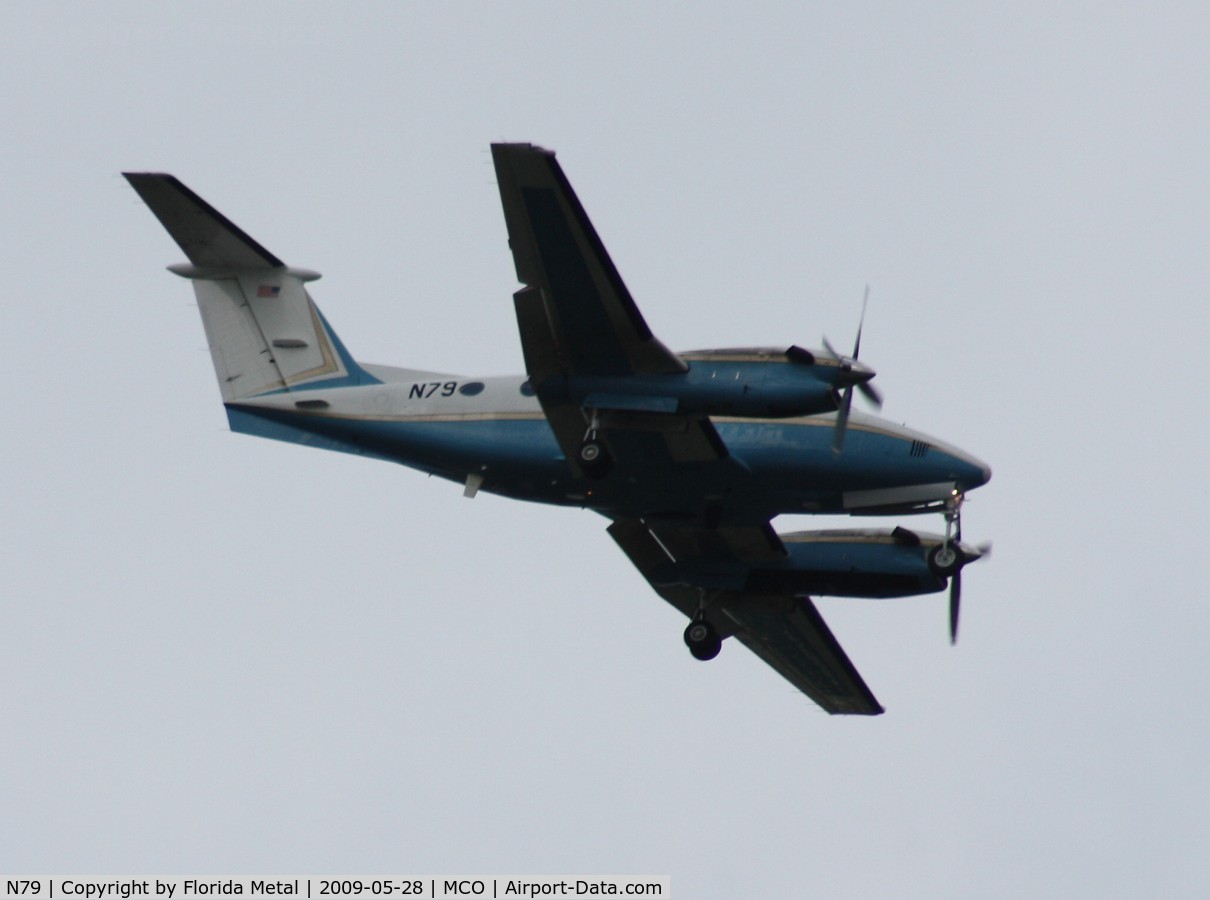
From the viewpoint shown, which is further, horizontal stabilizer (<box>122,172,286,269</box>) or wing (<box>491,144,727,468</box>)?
horizontal stabilizer (<box>122,172,286,269</box>)

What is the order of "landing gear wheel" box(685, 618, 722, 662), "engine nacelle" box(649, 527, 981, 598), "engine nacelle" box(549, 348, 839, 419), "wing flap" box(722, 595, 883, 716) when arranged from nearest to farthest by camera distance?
"engine nacelle" box(549, 348, 839, 419) → "engine nacelle" box(649, 527, 981, 598) → "landing gear wheel" box(685, 618, 722, 662) → "wing flap" box(722, 595, 883, 716)

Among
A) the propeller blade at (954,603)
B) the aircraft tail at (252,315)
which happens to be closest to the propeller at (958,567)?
the propeller blade at (954,603)

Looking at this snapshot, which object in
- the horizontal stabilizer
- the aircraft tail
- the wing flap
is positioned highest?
the horizontal stabilizer

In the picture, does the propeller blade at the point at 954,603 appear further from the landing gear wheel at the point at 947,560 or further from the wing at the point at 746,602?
the wing at the point at 746,602

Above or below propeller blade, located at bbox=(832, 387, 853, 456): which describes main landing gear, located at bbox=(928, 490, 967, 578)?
below

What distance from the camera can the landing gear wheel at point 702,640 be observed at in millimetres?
33844

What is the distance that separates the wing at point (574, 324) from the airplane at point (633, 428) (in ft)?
0.09

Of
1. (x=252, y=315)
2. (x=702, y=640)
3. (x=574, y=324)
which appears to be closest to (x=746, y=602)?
(x=702, y=640)

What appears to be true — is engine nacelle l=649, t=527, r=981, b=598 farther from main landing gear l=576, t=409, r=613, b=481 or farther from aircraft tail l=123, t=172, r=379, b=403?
aircraft tail l=123, t=172, r=379, b=403

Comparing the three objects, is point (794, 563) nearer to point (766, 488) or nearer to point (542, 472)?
point (766, 488)

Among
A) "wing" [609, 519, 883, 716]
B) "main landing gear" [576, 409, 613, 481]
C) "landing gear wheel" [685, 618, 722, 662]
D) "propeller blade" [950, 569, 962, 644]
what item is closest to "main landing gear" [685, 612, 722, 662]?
"landing gear wheel" [685, 618, 722, 662]

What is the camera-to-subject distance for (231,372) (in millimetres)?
33188

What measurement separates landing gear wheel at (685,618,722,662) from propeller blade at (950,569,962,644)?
172 inches

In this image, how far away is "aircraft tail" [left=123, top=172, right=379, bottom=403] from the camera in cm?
3281
